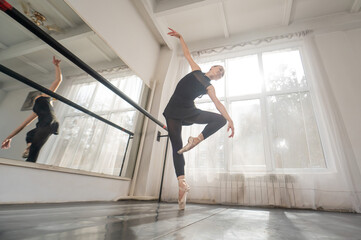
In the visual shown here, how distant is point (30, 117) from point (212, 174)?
2.15m

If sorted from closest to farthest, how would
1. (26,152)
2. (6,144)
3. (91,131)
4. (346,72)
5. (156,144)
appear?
(6,144), (26,152), (91,131), (346,72), (156,144)

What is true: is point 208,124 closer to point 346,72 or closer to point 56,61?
point 56,61

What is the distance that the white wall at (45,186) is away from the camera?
1150 millimetres

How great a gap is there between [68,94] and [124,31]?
150 cm

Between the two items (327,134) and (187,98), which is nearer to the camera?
(187,98)

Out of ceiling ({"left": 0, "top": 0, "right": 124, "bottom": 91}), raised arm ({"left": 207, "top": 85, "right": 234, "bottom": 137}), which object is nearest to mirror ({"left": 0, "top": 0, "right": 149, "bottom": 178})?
ceiling ({"left": 0, "top": 0, "right": 124, "bottom": 91})

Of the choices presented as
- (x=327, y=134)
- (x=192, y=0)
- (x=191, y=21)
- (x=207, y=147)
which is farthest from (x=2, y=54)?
(x=327, y=134)

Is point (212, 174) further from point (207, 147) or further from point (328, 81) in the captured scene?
point (328, 81)

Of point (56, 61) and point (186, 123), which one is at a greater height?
point (56, 61)

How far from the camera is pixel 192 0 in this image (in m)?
2.74

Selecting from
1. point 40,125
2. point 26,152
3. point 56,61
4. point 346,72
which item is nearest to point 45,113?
point 40,125

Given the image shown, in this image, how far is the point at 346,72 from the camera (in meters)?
2.48

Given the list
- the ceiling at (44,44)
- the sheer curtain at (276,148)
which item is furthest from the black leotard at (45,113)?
the sheer curtain at (276,148)

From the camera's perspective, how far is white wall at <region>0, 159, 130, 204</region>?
115 cm
